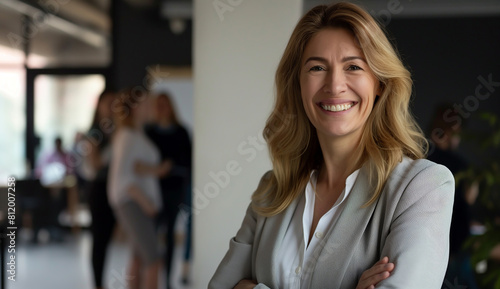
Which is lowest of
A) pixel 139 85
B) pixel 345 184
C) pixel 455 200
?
pixel 455 200

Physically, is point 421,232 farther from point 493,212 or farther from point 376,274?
point 493,212

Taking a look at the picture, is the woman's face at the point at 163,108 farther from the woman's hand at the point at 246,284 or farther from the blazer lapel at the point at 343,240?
the blazer lapel at the point at 343,240

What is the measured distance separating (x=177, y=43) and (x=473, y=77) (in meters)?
4.10

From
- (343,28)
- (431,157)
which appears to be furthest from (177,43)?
(343,28)

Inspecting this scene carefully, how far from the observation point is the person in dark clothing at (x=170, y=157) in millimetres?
3943

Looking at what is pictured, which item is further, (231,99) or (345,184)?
(231,99)

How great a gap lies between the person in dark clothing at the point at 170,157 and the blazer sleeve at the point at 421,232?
2662mm

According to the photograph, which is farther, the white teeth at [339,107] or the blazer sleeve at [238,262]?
the blazer sleeve at [238,262]

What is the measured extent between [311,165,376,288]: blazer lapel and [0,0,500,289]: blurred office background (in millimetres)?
1974

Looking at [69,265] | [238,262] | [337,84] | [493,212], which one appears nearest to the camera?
[337,84]

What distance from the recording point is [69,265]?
13.4 feet

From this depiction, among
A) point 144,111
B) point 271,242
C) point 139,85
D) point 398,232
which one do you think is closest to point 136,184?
point 144,111

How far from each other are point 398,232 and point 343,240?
144 mm

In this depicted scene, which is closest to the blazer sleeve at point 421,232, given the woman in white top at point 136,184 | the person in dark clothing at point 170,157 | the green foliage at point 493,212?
the green foliage at point 493,212
